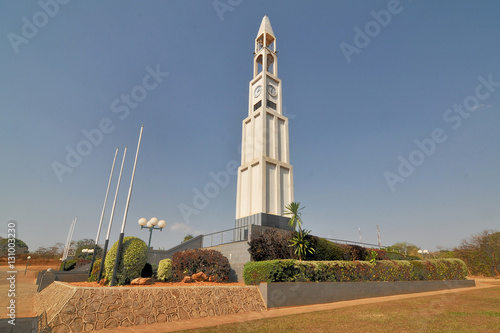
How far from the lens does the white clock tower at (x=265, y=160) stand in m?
23.3

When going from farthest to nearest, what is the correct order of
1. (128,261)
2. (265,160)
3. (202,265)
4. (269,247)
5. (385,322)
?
(265,160) < (269,247) < (202,265) < (128,261) < (385,322)

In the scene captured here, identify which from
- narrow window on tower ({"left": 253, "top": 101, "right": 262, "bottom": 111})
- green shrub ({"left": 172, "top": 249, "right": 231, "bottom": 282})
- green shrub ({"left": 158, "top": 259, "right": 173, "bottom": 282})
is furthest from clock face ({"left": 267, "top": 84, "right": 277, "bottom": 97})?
green shrub ({"left": 158, "top": 259, "right": 173, "bottom": 282})

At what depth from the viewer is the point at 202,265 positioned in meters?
15.5

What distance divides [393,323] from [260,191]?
15.5 m

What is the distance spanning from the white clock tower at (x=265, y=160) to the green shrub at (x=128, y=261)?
37.8ft

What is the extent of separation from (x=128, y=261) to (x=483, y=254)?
52936 millimetres

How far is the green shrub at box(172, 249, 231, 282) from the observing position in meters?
15.3

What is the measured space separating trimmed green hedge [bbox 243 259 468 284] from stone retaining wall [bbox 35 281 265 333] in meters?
1.97

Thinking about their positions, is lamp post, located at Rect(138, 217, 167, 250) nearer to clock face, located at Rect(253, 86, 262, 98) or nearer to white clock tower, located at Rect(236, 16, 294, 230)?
white clock tower, located at Rect(236, 16, 294, 230)

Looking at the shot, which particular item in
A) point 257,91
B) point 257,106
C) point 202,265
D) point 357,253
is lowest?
point 202,265

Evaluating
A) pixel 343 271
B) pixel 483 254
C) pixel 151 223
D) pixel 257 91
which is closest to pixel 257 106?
pixel 257 91

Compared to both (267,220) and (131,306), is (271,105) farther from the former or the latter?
(131,306)

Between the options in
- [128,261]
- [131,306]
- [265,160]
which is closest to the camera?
[131,306]

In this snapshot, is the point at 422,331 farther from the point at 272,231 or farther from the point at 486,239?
the point at 486,239
